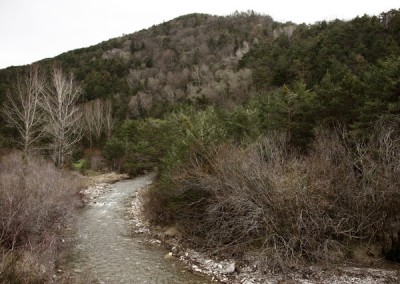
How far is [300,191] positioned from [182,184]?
15.6ft

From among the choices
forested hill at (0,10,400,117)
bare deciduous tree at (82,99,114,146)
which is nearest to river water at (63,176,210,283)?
forested hill at (0,10,400,117)

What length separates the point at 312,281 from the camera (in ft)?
30.5

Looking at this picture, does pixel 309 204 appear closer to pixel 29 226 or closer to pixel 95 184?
pixel 29 226

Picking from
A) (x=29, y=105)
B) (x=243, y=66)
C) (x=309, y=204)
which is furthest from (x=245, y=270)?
(x=243, y=66)

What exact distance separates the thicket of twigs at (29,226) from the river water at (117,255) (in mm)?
1166

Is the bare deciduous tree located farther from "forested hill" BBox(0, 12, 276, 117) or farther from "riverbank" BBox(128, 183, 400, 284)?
"riverbank" BBox(128, 183, 400, 284)

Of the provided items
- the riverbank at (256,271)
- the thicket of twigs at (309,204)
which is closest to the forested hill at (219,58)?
the thicket of twigs at (309,204)

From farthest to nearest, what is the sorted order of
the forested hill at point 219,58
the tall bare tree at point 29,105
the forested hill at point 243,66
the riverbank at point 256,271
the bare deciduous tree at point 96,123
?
1. the bare deciduous tree at point 96,123
2. the forested hill at point 219,58
3. the tall bare tree at point 29,105
4. the forested hill at point 243,66
5. the riverbank at point 256,271

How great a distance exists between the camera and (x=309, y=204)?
9977mm

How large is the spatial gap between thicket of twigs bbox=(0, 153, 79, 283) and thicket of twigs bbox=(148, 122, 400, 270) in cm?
535

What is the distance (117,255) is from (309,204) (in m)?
6.79

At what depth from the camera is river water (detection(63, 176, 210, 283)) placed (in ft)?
32.8

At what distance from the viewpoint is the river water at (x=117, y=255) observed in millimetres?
10008

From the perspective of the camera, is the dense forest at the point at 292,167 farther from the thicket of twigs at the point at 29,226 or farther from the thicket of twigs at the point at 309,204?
the thicket of twigs at the point at 29,226
